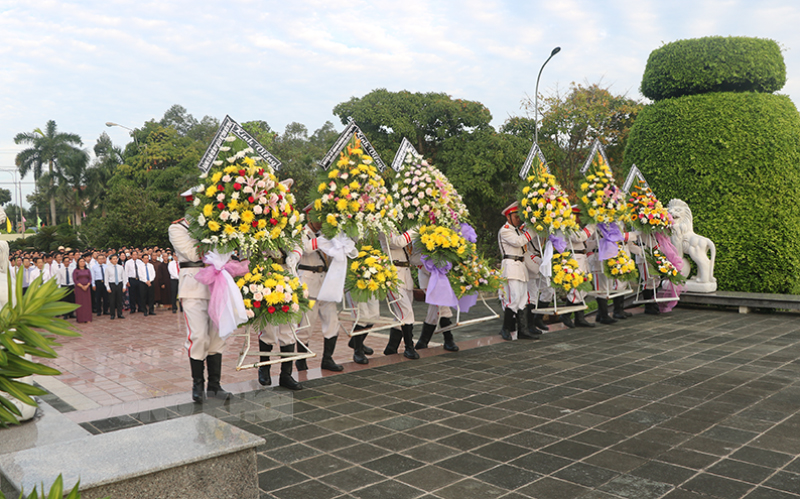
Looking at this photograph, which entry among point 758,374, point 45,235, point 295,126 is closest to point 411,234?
point 758,374

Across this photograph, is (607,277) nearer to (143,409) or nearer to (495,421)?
(495,421)

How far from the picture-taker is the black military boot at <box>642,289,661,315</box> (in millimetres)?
12117

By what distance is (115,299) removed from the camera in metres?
14.7

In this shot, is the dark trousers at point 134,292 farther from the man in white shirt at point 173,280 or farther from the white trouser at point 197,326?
the white trouser at point 197,326

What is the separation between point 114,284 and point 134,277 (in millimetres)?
739

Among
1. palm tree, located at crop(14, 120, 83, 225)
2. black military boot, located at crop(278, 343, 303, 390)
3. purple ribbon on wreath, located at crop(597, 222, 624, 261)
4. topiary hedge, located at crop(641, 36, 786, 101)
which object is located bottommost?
black military boot, located at crop(278, 343, 303, 390)

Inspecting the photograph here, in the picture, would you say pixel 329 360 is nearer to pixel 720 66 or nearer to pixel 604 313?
pixel 604 313

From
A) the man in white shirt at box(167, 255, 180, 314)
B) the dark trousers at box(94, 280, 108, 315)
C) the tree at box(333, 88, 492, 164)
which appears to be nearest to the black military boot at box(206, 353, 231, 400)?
the dark trousers at box(94, 280, 108, 315)

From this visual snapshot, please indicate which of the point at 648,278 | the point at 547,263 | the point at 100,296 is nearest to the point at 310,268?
the point at 547,263

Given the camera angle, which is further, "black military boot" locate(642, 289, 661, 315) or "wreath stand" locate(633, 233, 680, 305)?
"black military boot" locate(642, 289, 661, 315)

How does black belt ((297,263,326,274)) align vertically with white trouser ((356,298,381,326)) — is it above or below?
above

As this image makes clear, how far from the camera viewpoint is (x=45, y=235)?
27.6 meters

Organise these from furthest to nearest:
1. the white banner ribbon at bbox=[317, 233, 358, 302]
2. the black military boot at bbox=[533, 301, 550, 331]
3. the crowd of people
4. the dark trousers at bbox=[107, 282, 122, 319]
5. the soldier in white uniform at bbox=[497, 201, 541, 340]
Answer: the dark trousers at bbox=[107, 282, 122, 319]
the crowd of people
the black military boot at bbox=[533, 301, 550, 331]
the soldier in white uniform at bbox=[497, 201, 541, 340]
the white banner ribbon at bbox=[317, 233, 358, 302]

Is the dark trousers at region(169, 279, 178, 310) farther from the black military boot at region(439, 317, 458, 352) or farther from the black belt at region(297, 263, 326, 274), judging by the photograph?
the black military boot at region(439, 317, 458, 352)
